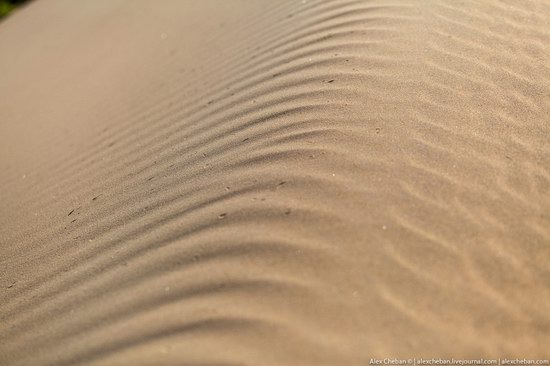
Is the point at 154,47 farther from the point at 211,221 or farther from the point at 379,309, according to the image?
the point at 379,309

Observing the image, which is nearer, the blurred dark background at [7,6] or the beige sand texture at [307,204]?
the beige sand texture at [307,204]

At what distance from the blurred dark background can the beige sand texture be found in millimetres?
6668

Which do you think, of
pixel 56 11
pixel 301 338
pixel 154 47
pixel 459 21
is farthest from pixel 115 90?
pixel 56 11

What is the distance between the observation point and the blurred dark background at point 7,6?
29.6 ft

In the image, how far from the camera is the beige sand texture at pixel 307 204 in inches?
68.2

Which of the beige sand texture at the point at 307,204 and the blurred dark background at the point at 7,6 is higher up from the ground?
the blurred dark background at the point at 7,6

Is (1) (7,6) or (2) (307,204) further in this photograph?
(1) (7,6)

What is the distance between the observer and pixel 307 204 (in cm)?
210

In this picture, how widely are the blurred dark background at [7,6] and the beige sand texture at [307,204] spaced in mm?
6668

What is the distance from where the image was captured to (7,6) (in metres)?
9.35

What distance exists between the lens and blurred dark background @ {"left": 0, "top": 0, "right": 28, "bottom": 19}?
9031 mm

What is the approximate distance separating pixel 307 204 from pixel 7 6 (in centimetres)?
960

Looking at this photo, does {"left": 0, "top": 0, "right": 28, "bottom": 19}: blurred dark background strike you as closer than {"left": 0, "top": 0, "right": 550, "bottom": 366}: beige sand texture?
No

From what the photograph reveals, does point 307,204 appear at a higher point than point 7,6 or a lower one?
lower
